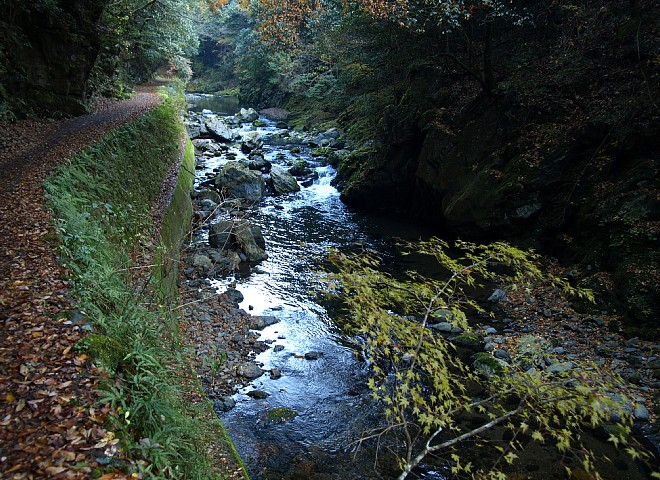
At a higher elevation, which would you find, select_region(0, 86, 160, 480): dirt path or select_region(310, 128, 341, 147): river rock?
select_region(0, 86, 160, 480): dirt path

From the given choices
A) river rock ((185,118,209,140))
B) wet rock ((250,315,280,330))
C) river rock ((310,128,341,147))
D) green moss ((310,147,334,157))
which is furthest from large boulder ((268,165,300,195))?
river rock ((185,118,209,140))

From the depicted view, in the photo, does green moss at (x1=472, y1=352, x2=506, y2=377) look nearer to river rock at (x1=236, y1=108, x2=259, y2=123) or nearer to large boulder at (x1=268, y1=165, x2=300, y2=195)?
large boulder at (x1=268, y1=165, x2=300, y2=195)

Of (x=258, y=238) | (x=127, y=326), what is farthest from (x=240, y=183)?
Answer: (x=127, y=326)

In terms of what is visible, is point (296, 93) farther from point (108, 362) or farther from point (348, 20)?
point (108, 362)

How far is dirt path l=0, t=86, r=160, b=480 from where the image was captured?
9.28 ft

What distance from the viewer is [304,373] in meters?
7.93

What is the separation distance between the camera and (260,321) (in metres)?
9.43

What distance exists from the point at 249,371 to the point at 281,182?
41.5 feet

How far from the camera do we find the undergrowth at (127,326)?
11.6ft

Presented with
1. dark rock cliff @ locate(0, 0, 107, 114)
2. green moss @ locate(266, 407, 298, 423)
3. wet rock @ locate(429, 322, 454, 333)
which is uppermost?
dark rock cliff @ locate(0, 0, 107, 114)

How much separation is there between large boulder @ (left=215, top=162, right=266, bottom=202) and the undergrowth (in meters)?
7.79

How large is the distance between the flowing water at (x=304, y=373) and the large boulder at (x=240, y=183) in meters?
2.20

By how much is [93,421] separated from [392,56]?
16431 millimetres

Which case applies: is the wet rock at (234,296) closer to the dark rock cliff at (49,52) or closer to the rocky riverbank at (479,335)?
the rocky riverbank at (479,335)
